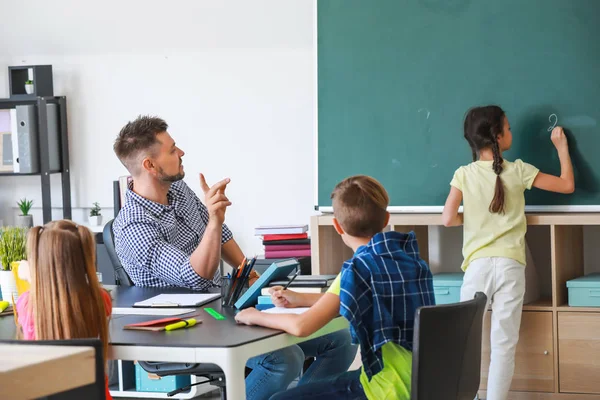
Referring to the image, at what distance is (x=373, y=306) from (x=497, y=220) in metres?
1.61

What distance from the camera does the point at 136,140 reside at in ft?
10.00

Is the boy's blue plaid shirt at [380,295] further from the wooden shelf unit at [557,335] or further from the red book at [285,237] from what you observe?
the red book at [285,237]

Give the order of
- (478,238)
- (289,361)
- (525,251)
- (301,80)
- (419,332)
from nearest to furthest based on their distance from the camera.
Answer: (419,332) < (289,361) < (478,238) < (525,251) < (301,80)

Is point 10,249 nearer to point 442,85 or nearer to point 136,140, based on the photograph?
point 136,140

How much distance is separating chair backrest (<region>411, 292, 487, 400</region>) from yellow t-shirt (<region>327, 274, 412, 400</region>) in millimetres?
78

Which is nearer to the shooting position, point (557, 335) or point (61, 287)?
point (61, 287)

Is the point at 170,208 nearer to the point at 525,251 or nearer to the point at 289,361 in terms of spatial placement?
the point at 289,361

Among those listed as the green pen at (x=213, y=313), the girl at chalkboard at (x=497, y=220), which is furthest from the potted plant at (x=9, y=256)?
the girl at chalkboard at (x=497, y=220)

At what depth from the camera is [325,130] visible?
4055 mm

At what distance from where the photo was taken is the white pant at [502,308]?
3.44m

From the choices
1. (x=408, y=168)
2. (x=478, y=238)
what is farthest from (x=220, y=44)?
(x=478, y=238)

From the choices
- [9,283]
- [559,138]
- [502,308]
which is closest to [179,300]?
[9,283]

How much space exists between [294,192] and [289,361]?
2.44 metres

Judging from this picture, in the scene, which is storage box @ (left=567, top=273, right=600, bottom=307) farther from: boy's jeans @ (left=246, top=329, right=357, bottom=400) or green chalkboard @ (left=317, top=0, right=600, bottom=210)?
boy's jeans @ (left=246, top=329, right=357, bottom=400)
